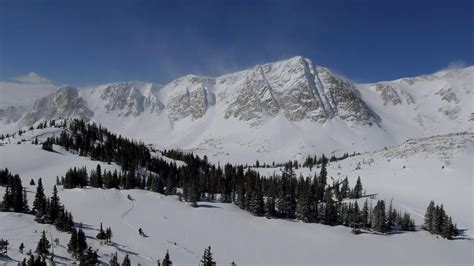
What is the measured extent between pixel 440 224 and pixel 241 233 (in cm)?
5358

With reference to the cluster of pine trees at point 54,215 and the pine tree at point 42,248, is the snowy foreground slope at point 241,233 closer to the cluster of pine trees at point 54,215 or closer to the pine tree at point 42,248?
the cluster of pine trees at point 54,215

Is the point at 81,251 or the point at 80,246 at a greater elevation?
the point at 80,246

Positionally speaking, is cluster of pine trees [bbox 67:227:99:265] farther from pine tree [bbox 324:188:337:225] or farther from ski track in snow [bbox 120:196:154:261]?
pine tree [bbox 324:188:337:225]

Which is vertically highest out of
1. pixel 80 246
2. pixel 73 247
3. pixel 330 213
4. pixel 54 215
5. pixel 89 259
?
pixel 330 213

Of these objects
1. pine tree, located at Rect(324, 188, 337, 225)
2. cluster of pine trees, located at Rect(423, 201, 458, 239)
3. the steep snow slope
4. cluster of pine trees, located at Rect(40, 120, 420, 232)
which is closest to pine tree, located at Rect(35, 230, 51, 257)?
cluster of pine trees, located at Rect(40, 120, 420, 232)

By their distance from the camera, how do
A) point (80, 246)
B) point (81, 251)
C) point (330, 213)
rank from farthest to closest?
point (330, 213) < point (80, 246) < point (81, 251)

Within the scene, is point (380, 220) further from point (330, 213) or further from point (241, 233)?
point (241, 233)

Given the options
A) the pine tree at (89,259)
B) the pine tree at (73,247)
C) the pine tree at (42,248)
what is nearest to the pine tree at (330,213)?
the pine tree at (89,259)

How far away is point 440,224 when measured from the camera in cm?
11088

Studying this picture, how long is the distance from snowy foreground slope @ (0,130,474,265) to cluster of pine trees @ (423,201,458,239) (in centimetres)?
300

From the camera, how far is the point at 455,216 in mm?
127438

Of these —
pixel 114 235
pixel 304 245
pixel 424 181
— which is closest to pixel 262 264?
pixel 304 245

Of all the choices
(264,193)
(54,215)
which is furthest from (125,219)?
(264,193)

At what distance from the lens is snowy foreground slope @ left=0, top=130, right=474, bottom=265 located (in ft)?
250
